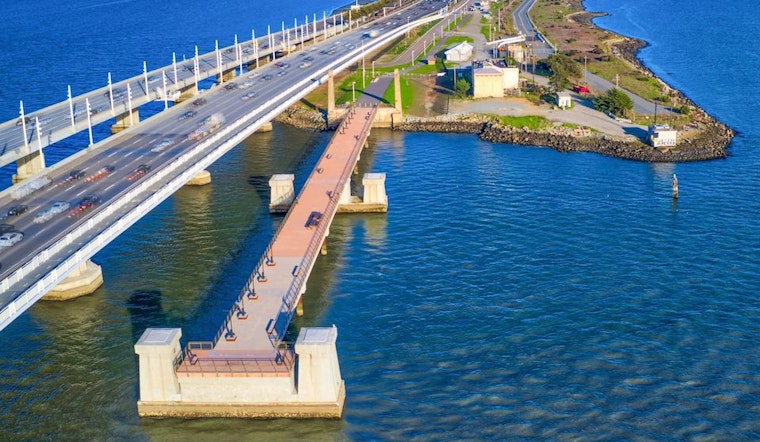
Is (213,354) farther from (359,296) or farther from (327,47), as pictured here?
(327,47)

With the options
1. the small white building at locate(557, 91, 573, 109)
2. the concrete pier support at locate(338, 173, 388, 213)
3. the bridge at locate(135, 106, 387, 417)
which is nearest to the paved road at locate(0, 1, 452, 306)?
the bridge at locate(135, 106, 387, 417)

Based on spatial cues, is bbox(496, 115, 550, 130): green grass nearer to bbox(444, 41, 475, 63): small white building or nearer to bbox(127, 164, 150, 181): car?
bbox(444, 41, 475, 63): small white building

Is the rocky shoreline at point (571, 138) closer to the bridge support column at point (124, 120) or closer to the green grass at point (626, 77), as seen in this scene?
the green grass at point (626, 77)

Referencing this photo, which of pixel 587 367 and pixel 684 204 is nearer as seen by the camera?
pixel 587 367

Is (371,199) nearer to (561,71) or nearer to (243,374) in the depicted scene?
(243,374)

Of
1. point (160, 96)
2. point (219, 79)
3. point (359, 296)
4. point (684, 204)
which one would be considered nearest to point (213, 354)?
point (359, 296)

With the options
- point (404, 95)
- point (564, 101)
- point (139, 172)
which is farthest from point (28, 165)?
point (564, 101)
